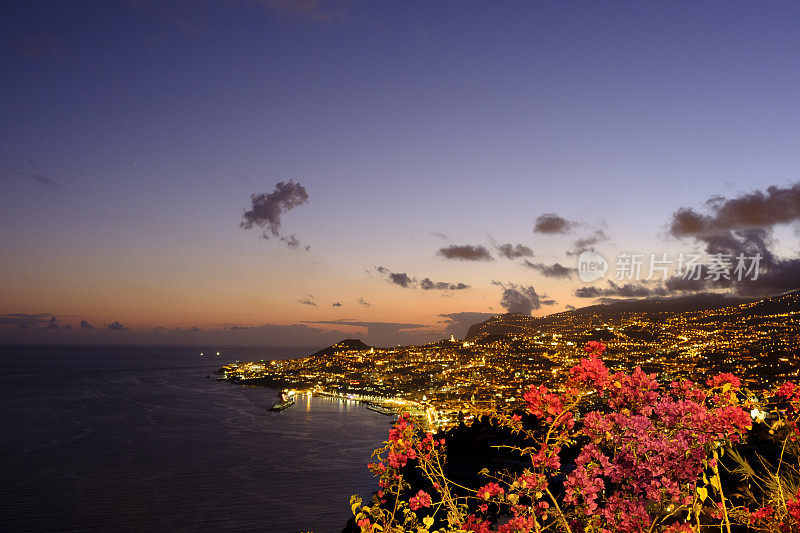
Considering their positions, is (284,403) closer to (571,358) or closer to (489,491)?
(571,358)

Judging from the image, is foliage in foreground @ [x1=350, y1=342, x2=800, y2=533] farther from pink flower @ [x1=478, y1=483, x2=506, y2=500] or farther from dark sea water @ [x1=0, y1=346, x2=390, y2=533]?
dark sea water @ [x1=0, y1=346, x2=390, y2=533]

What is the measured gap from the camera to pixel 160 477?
35250 mm

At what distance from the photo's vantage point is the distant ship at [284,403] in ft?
235

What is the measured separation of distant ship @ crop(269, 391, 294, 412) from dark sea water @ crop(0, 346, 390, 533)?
74.9 inches

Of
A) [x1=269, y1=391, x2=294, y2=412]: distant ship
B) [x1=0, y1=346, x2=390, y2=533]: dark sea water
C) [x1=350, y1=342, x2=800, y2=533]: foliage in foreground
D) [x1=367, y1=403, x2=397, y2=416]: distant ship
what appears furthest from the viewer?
[x1=269, y1=391, x2=294, y2=412]: distant ship

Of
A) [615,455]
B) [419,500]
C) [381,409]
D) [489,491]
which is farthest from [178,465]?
[615,455]

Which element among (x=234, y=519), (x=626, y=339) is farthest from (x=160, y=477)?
(x=626, y=339)

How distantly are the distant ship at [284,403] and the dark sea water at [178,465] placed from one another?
1.90m

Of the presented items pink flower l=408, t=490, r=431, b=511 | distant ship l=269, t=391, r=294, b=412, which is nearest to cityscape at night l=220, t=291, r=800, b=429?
distant ship l=269, t=391, r=294, b=412

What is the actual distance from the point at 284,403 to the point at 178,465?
38628 millimetres

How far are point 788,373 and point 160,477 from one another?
49814 millimetres

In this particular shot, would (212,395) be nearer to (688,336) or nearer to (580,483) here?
(688,336)

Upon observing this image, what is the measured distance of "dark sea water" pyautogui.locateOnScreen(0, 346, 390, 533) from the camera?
1069 inches

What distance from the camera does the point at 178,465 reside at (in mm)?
38781
